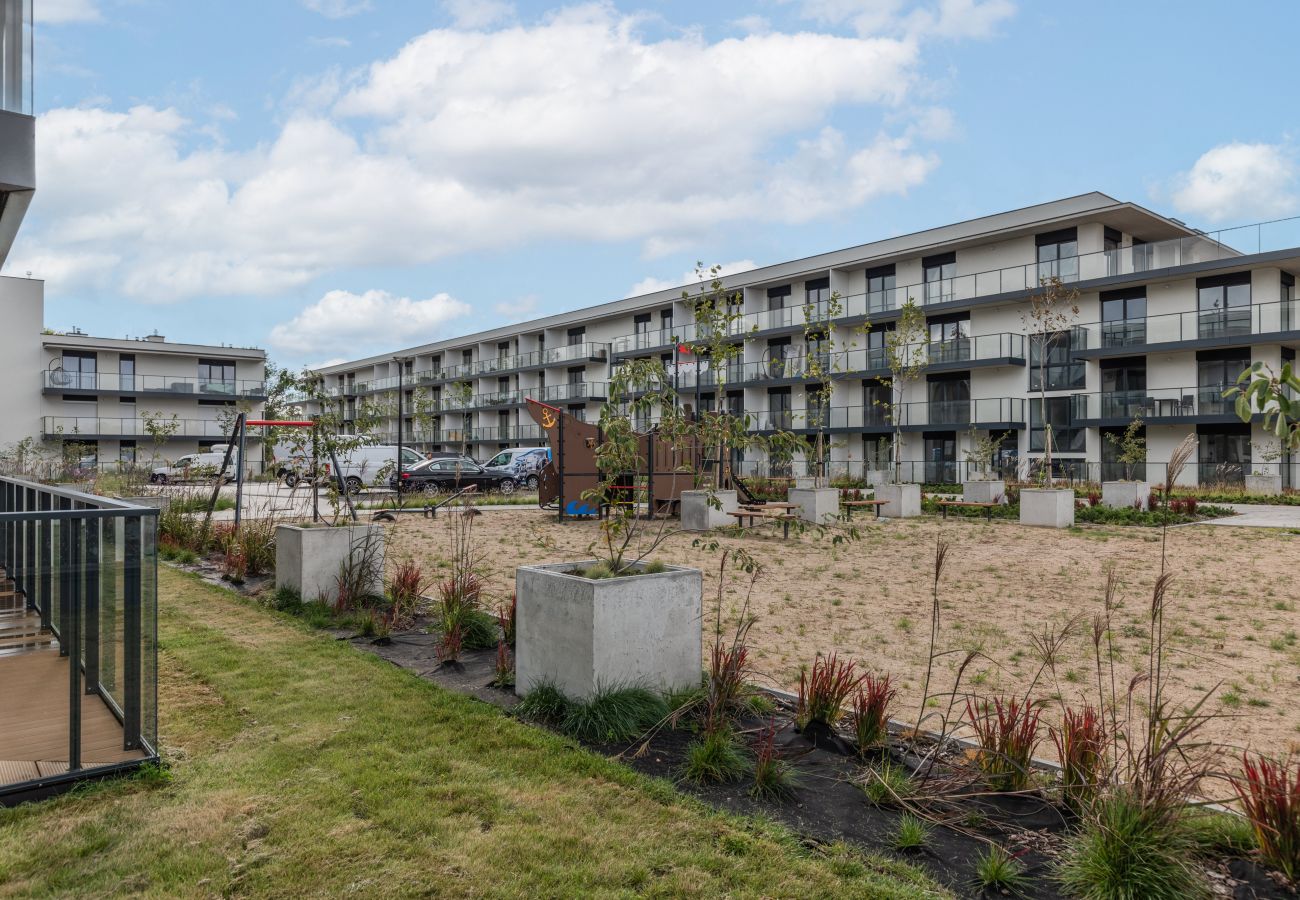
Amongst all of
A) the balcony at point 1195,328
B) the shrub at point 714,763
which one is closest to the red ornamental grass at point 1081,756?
the shrub at point 714,763

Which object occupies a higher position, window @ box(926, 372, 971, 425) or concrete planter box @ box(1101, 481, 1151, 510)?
window @ box(926, 372, 971, 425)

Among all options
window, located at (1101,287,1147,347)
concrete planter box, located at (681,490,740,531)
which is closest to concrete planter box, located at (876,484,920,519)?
concrete planter box, located at (681,490,740,531)

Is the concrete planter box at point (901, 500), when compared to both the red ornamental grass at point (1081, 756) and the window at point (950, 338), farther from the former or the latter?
the red ornamental grass at point (1081, 756)

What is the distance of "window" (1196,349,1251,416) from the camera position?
99.5ft

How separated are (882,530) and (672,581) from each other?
13.4 m

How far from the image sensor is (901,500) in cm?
2155

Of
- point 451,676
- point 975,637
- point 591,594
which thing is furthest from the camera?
point 975,637

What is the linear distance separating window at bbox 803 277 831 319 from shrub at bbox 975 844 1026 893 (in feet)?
128

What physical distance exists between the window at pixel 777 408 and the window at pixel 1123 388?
14.6m

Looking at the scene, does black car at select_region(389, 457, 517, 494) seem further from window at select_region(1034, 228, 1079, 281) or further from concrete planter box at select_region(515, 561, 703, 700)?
window at select_region(1034, 228, 1079, 281)

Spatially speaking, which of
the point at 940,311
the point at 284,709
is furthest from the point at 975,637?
the point at 940,311

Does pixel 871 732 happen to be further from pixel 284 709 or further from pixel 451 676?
pixel 284 709

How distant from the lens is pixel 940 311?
3725 centimetres

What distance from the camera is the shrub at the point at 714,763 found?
4.40 m
